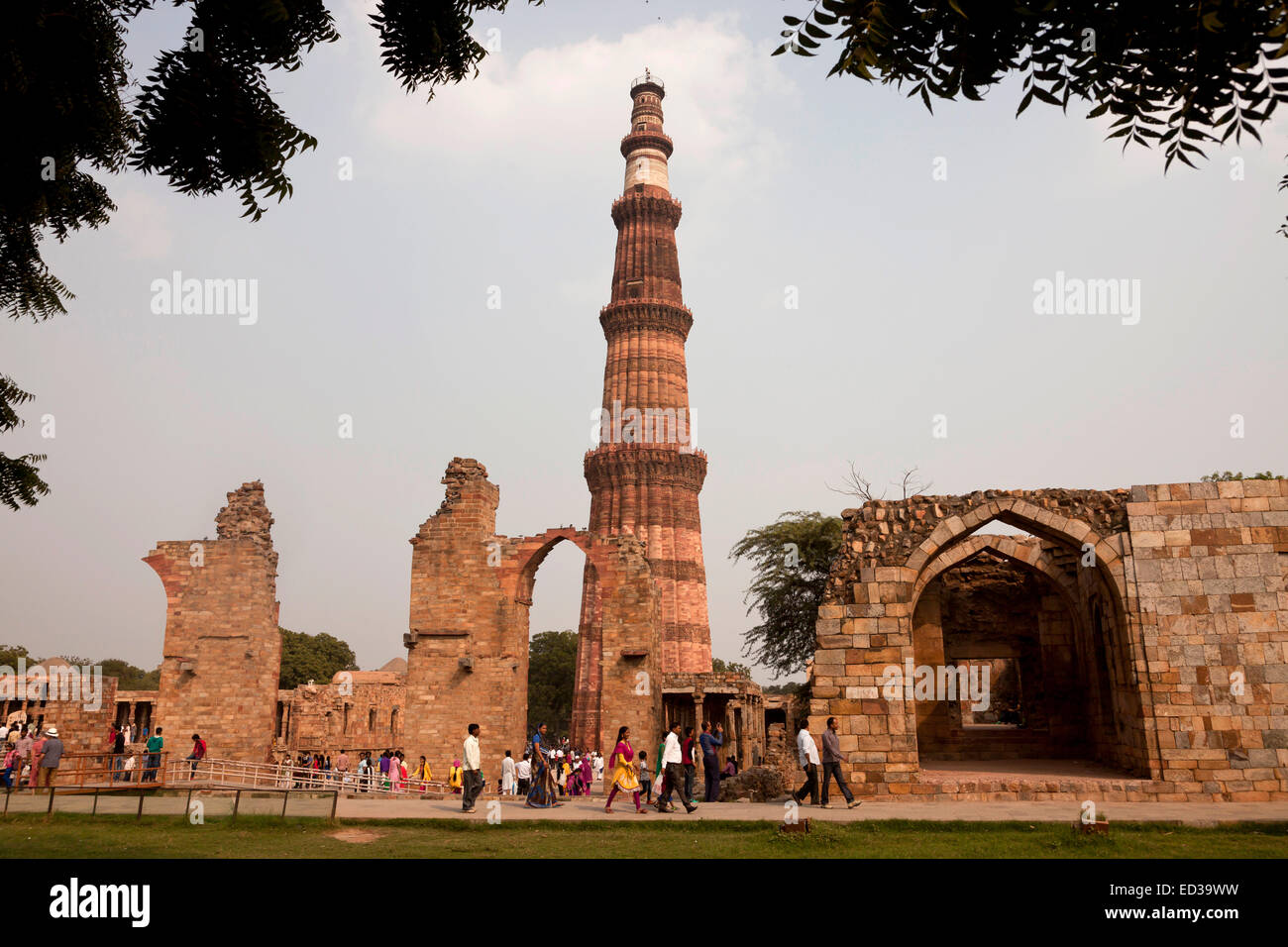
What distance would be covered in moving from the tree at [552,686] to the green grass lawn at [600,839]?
146 ft

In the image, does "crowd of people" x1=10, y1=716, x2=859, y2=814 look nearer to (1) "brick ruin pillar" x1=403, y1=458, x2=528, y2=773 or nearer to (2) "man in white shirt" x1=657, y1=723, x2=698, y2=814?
(2) "man in white shirt" x1=657, y1=723, x2=698, y2=814

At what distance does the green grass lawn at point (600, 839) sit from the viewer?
24.4 ft

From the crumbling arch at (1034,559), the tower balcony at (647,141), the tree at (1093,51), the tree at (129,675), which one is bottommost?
the tree at (129,675)

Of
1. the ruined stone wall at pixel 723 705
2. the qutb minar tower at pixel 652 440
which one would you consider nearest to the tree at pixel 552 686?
the qutb minar tower at pixel 652 440

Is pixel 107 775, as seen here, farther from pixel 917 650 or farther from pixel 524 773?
pixel 917 650

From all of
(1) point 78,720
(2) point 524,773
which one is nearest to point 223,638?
(1) point 78,720

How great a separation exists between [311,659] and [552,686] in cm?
1481

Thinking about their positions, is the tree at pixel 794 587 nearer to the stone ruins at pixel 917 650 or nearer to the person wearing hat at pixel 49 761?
the stone ruins at pixel 917 650

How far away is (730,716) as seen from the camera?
28.4m

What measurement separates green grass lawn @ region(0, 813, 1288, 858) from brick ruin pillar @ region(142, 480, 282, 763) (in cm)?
1103

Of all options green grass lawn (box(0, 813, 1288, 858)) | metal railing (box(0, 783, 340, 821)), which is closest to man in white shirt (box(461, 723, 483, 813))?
green grass lawn (box(0, 813, 1288, 858))
